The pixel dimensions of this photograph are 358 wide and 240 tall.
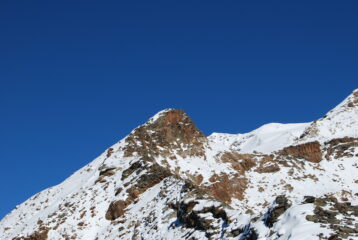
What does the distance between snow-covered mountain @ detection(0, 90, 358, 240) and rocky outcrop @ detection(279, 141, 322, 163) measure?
0.15 meters

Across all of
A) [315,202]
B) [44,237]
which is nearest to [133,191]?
[44,237]

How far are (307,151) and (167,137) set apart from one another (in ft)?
70.0

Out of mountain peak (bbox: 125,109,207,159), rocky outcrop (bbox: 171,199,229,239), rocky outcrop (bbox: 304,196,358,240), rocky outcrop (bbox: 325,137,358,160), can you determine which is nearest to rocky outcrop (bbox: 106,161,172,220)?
mountain peak (bbox: 125,109,207,159)

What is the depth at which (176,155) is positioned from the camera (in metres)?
51.2

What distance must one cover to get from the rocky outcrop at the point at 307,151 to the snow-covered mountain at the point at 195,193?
149mm

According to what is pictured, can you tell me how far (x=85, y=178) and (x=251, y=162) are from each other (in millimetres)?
20617

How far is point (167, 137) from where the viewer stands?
177ft

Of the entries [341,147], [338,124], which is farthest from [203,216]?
[338,124]

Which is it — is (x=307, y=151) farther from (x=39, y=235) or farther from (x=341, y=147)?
(x=39, y=235)

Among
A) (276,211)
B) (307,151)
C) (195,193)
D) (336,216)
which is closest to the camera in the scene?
(336,216)

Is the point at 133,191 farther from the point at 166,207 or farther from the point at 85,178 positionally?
the point at 85,178

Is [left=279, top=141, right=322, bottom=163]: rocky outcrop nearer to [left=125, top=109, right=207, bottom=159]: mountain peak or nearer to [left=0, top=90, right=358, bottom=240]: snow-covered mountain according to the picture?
[left=0, top=90, right=358, bottom=240]: snow-covered mountain

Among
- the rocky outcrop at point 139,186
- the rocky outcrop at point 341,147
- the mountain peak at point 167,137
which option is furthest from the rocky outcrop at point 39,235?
the rocky outcrop at point 341,147

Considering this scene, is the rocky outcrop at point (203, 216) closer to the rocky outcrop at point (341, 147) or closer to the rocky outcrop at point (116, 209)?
the rocky outcrop at point (116, 209)
